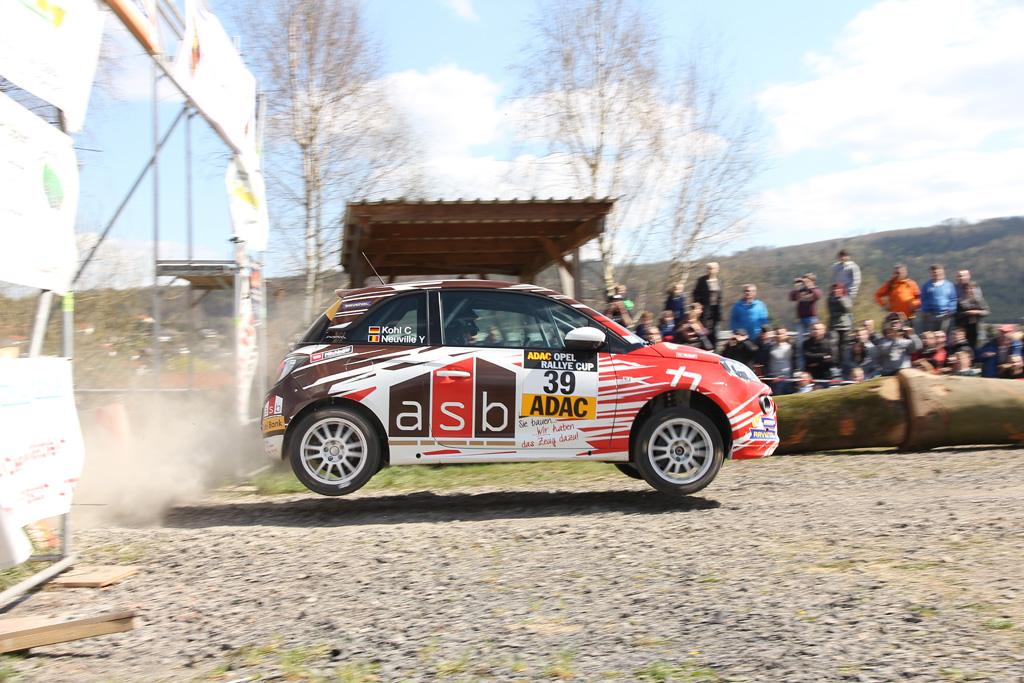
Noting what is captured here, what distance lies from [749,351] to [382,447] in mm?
6434

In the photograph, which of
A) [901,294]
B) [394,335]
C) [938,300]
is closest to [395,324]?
[394,335]

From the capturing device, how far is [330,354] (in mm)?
6957

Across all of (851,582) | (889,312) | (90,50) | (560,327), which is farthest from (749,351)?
(90,50)

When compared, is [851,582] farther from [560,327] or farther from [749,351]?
[749,351]

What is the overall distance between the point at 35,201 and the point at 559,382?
4.01 m

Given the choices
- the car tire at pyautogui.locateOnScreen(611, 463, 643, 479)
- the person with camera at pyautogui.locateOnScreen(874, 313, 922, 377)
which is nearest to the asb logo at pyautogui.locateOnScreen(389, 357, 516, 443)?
the car tire at pyautogui.locateOnScreen(611, 463, 643, 479)

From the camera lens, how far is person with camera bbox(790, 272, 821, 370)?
1209 centimetres

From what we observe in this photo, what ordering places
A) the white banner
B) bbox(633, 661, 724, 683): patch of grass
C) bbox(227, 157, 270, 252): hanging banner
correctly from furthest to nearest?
bbox(227, 157, 270, 252): hanging banner → the white banner → bbox(633, 661, 724, 683): patch of grass

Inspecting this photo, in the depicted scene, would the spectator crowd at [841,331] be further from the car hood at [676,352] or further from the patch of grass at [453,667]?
the patch of grass at [453,667]

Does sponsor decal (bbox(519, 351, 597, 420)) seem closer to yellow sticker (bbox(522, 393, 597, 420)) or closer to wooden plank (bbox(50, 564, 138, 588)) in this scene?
yellow sticker (bbox(522, 393, 597, 420))

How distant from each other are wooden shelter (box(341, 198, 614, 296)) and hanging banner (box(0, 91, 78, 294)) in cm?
486

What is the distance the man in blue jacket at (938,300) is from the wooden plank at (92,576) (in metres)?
11.4

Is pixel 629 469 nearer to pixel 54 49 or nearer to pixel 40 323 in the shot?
pixel 40 323

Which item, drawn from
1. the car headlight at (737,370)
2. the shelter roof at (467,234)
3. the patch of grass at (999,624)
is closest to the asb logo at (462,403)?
the car headlight at (737,370)
